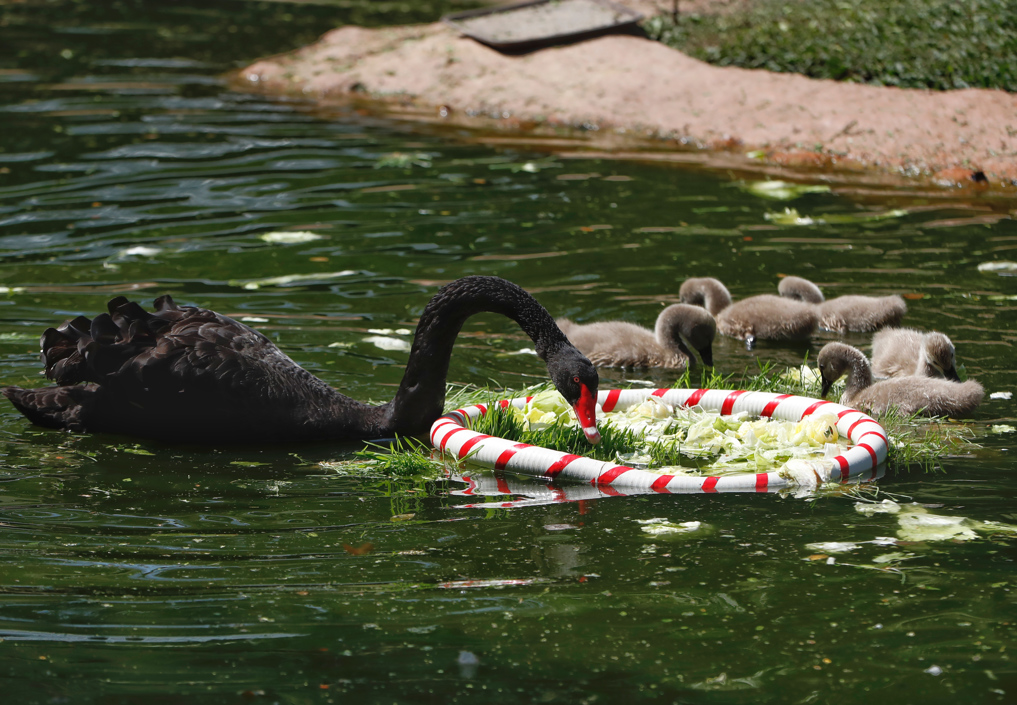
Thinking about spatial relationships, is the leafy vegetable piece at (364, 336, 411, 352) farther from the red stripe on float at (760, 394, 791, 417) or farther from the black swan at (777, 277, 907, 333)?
the black swan at (777, 277, 907, 333)

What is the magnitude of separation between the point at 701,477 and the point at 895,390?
1.64m

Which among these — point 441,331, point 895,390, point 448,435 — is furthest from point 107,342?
point 895,390

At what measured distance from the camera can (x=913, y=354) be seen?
6.83 m

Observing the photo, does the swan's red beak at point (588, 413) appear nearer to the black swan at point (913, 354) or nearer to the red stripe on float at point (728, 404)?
the red stripe on float at point (728, 404)

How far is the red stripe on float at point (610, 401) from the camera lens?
6.18 metres

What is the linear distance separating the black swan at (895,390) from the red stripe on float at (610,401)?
3.77 feet

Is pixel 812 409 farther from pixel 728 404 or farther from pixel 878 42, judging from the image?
pixel 878 42

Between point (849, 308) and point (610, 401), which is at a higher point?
point (849, 308)

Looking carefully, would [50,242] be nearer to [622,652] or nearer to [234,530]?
[234,530]

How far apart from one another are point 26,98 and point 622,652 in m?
13.7

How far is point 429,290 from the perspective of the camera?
858 cm

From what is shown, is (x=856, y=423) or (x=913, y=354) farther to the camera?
(x=913, y=354)

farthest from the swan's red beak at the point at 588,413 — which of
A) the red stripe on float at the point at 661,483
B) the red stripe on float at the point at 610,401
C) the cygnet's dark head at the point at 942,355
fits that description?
the cygnet's dark head at the point at 942,355

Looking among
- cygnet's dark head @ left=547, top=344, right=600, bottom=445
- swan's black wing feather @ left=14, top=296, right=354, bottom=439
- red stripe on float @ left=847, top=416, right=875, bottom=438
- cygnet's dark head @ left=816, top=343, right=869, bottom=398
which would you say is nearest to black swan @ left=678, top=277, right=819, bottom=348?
cygnet's dark head @ left=816, top=343, right=869, bottom=398
